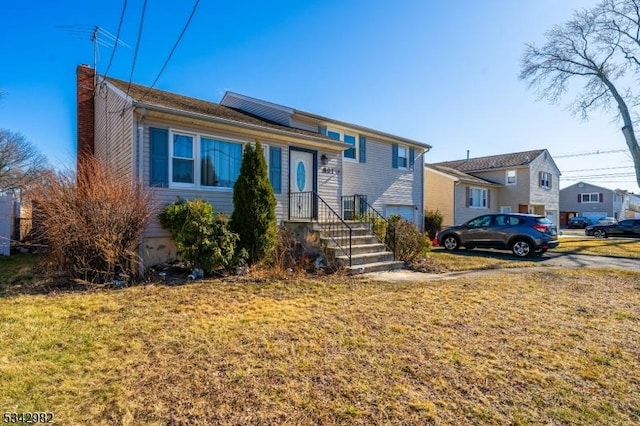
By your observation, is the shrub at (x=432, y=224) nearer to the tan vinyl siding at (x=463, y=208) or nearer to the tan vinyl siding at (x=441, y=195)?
the tan vinyl siding at (x=441, y=195)

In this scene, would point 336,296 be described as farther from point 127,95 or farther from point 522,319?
point 127,95

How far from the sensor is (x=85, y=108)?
39.2ft

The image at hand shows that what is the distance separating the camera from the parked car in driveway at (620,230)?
25.4 m

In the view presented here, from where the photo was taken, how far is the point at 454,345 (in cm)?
422

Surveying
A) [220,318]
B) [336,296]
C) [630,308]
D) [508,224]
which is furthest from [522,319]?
[508,224]

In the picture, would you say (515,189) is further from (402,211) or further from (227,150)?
(227,150)

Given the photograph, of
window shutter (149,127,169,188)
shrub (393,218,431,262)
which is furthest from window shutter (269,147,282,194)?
shrub (393,218,431,262)

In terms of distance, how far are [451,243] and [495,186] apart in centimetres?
1449

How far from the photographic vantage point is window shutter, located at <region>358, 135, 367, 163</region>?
1504 centimetres

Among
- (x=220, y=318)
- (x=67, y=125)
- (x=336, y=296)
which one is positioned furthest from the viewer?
(x=67, y=125)

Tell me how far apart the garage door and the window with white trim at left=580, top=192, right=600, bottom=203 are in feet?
145

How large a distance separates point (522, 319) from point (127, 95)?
9795 mm

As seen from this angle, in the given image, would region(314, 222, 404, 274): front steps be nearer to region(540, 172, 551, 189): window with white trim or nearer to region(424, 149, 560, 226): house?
region(424, 149, 560, 226): house

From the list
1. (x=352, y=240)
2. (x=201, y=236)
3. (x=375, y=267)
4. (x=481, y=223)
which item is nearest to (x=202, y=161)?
(x=201, y=236)
